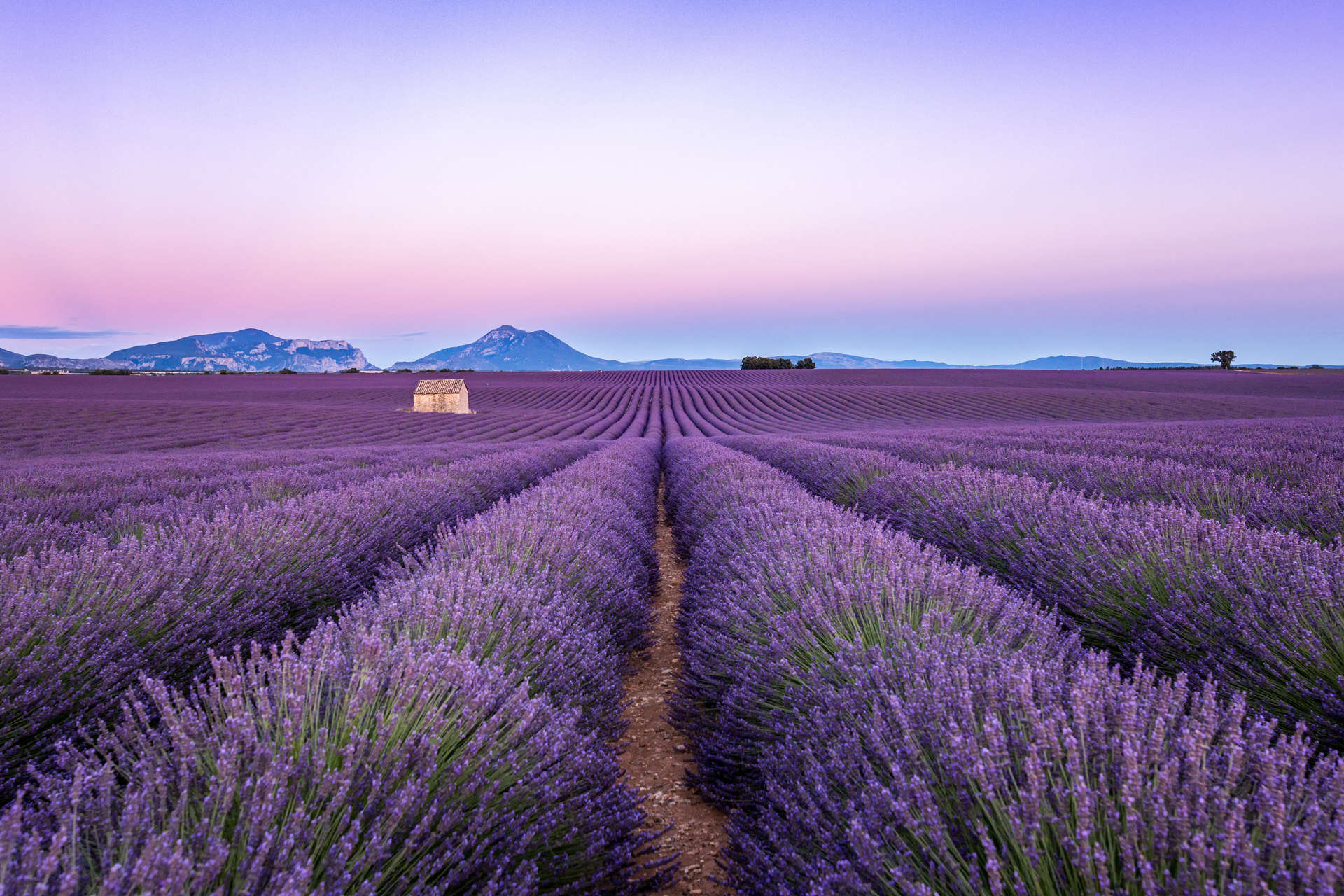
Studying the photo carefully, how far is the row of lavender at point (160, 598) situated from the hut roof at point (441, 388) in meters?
22.8

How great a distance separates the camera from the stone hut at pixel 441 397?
2572 cm

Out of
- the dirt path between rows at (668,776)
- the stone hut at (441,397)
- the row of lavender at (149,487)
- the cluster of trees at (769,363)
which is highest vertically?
the cluster of trees at (769,363)

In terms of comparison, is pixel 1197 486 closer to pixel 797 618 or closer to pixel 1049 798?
pixel 797 618

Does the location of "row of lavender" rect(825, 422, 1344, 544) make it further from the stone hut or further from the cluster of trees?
the cluster of trees

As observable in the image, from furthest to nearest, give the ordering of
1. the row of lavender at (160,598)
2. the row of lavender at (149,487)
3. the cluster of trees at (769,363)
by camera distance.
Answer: the cluster of trees at (769,363), the row of lavender at (149,487), the row of lavender at (160,598)

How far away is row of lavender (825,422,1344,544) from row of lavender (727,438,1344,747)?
55 cm

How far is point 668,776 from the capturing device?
2.47 metres

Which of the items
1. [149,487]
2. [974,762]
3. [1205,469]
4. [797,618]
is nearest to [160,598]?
[797,618]

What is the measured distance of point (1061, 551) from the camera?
300cm

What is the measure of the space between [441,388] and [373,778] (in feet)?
87.9

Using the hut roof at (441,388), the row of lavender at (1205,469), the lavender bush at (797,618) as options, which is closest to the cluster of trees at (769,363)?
the hut roof at (441,388)

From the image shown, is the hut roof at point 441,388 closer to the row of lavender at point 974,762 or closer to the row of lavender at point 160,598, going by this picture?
the row of lavender at point 160,598

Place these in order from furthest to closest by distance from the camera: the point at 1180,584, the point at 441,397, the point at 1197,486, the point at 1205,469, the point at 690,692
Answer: the point at 441,397 < the point at 1205,469 < the point at 1197,486 < the point at 690,692 < the point at 1180,584

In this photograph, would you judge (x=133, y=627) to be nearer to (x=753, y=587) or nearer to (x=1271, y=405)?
(x=753, y=587)
